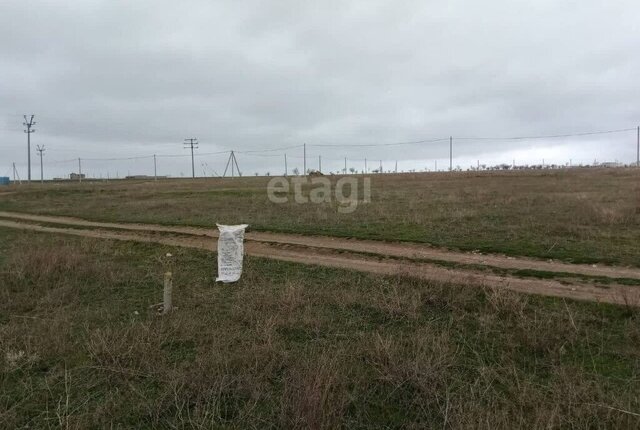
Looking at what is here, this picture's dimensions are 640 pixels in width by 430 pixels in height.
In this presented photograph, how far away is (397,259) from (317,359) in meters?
5.53

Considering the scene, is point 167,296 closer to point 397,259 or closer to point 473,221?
point 397,259

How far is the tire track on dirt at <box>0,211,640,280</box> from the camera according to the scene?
8.23 metres

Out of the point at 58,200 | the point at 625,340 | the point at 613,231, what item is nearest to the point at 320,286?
the point at 625,340

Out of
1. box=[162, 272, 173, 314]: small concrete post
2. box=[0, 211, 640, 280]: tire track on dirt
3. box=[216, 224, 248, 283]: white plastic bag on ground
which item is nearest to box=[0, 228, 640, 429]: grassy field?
box=[162, 272, 173, 314]: small concrete post

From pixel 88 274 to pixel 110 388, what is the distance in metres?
5.19

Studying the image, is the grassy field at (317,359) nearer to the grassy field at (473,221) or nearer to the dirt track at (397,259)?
the dirt track at (397,259)

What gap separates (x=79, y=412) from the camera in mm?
3867

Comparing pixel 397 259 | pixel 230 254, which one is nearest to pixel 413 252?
pixel 397 259

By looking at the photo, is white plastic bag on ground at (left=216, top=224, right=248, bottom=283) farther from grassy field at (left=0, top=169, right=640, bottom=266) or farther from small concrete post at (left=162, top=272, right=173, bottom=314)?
grassy field at (left=0, top=169, right=640, bottom=266)

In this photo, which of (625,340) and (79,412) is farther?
(625,340)

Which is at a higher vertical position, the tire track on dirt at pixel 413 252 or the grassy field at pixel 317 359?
the tire track on dirt at pixel 413 252

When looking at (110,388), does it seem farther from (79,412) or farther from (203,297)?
(203,297)

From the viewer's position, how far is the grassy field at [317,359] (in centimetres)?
373

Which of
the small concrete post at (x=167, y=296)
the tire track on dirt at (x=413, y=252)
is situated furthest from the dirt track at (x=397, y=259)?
the small concrete post at (x=167, y=296)
